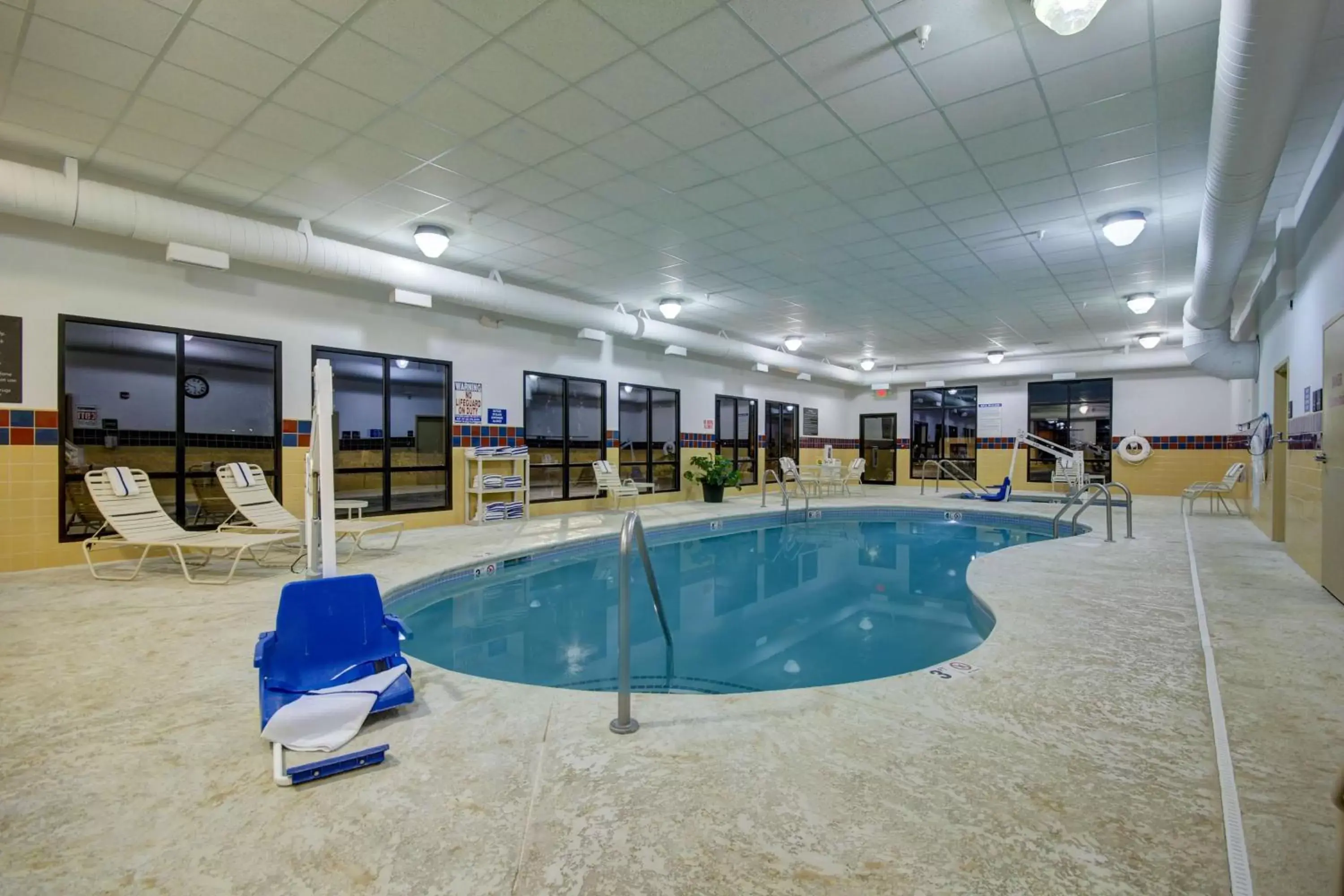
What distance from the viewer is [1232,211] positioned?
3.87 meters

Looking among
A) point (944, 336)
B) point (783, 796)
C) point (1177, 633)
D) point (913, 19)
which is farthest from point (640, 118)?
point (944, 336)

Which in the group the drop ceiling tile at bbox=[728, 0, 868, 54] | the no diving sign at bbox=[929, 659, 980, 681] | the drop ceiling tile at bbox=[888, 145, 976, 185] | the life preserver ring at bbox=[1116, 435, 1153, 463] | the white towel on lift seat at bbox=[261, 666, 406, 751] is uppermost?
the drop ceiling tile at bbox=[728, 0, 868, 54]

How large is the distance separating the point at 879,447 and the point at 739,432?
16.3 feet

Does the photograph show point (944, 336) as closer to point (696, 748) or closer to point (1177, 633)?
point (1177, 633)

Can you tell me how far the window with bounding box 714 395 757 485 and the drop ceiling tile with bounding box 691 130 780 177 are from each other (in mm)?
7560

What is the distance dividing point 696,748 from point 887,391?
14.0 metres

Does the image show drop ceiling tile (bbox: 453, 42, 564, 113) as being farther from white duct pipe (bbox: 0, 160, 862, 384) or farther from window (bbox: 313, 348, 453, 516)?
window (bbox: 313, 348, 453, 516)

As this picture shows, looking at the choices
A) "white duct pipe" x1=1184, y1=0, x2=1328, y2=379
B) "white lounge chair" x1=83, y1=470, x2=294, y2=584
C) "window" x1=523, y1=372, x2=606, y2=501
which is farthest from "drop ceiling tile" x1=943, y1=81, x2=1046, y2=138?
"window" x1=523, y1=372, x2=606, y2=501

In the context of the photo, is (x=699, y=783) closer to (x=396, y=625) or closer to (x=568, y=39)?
(x=396, y=625)

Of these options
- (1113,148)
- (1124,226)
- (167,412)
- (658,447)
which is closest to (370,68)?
(1113,148)

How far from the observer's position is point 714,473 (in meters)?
10.4

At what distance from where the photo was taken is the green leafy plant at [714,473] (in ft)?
34.2

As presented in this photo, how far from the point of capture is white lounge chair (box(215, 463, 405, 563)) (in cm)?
514

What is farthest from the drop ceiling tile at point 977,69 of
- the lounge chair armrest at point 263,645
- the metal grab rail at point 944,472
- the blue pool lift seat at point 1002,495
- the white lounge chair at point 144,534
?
the metal grab rail at point 944,472
